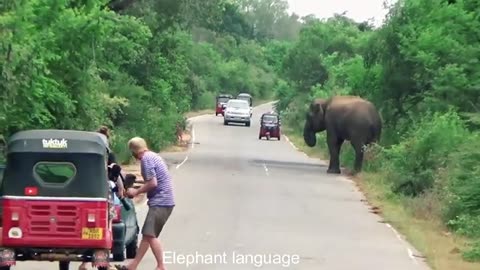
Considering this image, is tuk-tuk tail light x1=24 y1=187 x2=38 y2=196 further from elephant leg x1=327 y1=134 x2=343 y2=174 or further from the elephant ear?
the elephant ear

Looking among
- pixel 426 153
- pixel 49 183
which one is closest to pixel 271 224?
pixel 426 153

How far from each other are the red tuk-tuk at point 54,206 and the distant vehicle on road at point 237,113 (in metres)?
71.9

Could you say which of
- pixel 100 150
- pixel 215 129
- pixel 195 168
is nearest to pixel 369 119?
pixel 195 168

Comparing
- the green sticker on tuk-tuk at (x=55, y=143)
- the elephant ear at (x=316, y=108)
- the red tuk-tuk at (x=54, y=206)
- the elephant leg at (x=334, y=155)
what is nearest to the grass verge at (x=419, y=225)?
the elephant leg at (x=334, y=155)

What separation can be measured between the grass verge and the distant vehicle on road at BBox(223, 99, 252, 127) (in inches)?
1943

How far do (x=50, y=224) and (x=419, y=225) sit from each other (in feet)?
39.2

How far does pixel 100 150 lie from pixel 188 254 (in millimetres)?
4148

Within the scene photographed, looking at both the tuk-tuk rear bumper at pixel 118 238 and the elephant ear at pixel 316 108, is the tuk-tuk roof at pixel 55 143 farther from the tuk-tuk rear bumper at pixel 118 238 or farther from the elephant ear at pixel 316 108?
the elephant ear at pixel 316 108

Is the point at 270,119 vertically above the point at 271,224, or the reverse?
the point at 271,224

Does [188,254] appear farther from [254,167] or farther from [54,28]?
[254,167]

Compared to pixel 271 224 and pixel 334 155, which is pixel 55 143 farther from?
pixel 334 155

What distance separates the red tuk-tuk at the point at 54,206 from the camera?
14039mm

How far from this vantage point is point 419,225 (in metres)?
24.5

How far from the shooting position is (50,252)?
14133 mm
